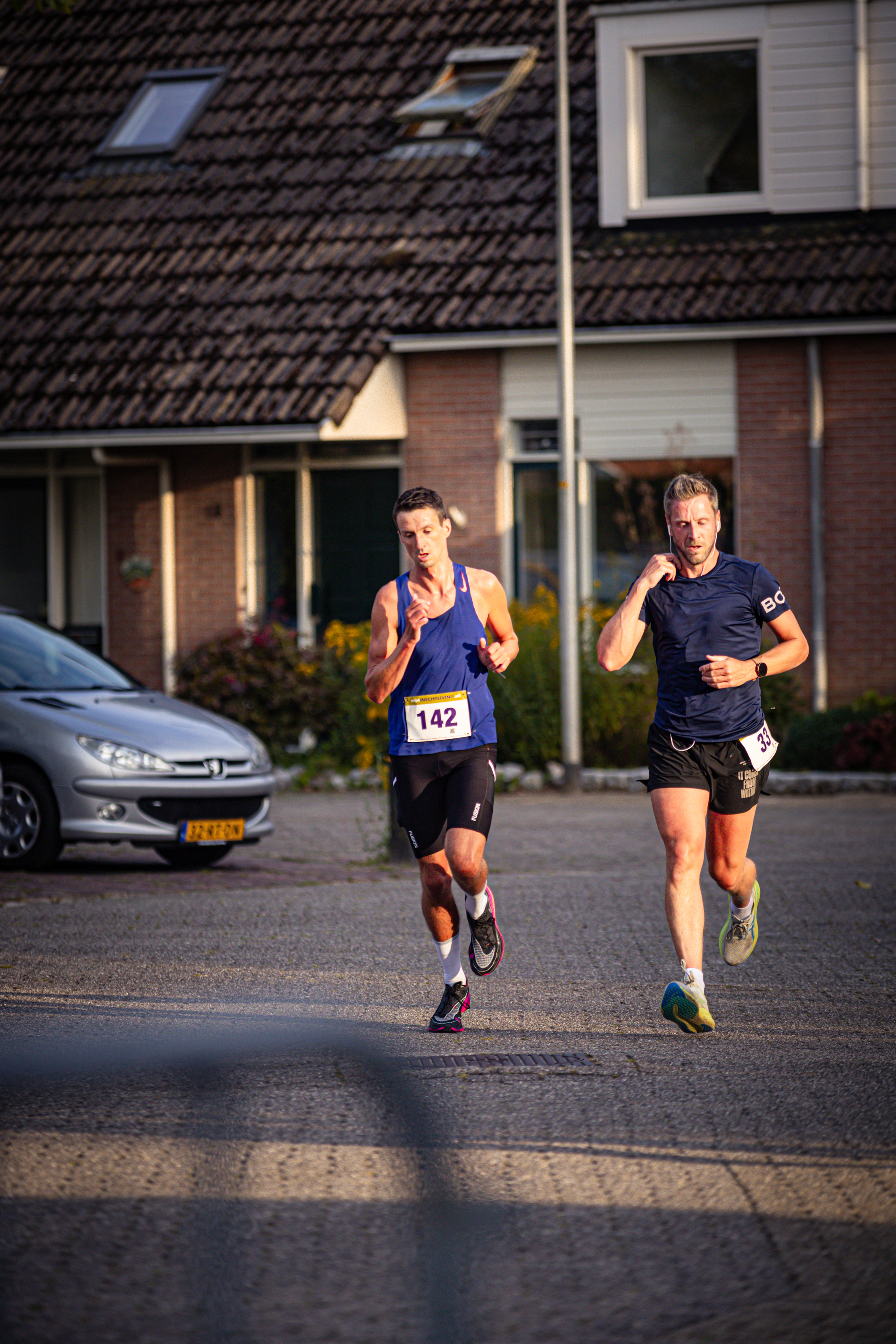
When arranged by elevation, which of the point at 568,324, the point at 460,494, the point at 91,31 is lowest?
the point at 460,494

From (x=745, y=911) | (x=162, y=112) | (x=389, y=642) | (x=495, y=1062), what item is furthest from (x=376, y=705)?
(x=162, y=112)

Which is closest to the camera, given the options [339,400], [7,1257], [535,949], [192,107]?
[7,1257]

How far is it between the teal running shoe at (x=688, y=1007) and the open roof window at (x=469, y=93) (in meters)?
15.5

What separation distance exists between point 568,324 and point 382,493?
3.89 metres

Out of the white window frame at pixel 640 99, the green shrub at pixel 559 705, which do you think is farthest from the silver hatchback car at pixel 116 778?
the white window frame at pixel 640 99

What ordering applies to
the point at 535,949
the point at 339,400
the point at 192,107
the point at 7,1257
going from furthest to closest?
the point at 192,107 → the point at 339,400 → the point at 535,949 → the point at 7,1257

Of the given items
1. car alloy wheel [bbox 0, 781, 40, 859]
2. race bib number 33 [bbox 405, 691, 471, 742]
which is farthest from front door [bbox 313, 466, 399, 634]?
race bib number 33 [bbox 405, 691, 471, 742]

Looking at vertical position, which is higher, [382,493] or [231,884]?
[382,493]

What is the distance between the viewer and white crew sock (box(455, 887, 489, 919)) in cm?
680

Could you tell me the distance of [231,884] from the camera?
10.9 meters

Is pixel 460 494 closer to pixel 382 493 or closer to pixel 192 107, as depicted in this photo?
pixel 382 493

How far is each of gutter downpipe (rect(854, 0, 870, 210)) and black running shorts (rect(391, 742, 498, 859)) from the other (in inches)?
529

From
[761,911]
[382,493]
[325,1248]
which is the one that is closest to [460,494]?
[382,493]

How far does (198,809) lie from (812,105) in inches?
453
